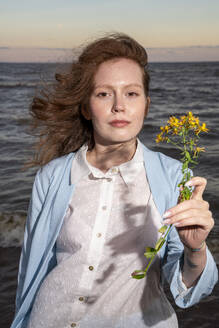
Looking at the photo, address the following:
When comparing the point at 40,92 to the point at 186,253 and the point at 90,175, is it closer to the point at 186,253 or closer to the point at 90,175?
the point at 90,175

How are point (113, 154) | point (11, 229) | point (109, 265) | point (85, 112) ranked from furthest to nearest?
point (11, 229)
point (85, 112)
point (113, 154)
point (109, 265)

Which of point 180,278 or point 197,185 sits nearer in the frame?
point 197,185

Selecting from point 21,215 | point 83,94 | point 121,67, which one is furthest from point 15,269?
point 121,67

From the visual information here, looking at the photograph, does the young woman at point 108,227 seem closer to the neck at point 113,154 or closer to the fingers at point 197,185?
the neck at point 113,154

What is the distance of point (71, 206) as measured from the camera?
2250mm

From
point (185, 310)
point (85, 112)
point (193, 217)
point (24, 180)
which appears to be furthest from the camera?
point (24, 180)

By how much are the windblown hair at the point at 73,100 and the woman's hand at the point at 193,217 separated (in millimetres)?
1022

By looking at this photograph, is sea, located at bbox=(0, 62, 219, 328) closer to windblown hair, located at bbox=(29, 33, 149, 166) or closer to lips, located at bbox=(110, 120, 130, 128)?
windblown hair, located at bbox=(29, 33, 149, 166)

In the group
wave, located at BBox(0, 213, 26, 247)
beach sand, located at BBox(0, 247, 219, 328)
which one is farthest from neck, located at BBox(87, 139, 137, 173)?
wave, located at BBox(0, 213, 26, 247)

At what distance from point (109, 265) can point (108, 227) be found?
0.18 metres

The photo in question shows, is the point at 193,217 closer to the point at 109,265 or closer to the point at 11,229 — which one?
the point at 109,265

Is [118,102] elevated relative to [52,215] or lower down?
elevated

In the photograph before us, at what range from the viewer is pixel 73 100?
2561mm

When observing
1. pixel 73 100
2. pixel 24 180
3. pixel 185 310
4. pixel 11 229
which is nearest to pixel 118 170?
pixel 73 100
